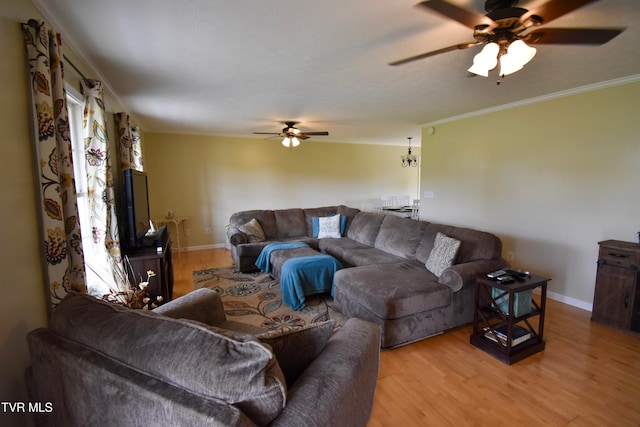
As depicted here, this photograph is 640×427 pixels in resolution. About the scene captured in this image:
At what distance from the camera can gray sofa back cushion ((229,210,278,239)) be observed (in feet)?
15.9

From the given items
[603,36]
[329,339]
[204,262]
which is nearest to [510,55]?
[603,36]

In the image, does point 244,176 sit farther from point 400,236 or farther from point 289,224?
point 400,236

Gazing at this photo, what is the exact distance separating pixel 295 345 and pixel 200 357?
0.45 meters

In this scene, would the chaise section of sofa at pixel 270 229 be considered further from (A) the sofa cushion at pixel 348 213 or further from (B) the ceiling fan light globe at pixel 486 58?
(B) the ceiling fan light globe at pixel 486 58

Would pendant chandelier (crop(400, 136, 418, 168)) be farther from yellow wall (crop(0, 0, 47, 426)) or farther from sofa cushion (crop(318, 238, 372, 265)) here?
yellow wall (crop(0, 0, 47, 426))

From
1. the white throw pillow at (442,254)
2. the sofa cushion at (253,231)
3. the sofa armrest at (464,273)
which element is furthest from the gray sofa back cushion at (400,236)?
the sofa cushion at (253,231)

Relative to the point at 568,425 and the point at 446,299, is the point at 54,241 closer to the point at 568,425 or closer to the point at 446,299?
the point at 446,299

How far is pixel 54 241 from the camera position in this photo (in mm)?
1485

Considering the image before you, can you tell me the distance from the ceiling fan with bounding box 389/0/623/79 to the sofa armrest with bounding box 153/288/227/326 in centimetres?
208

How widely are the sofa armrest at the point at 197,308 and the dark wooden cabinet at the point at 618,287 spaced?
3.56 meters

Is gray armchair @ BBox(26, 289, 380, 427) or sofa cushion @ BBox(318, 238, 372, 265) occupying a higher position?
gray armchair @ BBox(26, 289, 380, 427)

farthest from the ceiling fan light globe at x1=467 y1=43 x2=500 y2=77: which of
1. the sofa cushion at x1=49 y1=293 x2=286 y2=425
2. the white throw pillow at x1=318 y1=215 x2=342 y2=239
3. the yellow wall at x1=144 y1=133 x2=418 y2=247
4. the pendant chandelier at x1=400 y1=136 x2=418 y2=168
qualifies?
the pendant chandelier at x1=400 y1=136 x2=418 y2=168

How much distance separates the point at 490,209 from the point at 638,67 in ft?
6.66

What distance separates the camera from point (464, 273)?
8.00 feet
